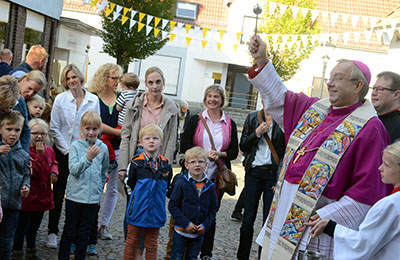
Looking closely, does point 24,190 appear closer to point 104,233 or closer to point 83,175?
point 83,175

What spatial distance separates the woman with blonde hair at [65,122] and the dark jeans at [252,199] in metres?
2.02

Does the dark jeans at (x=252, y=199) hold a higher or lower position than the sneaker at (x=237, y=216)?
higher

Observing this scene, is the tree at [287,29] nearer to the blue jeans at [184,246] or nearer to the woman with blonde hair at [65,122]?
the woman with blonde hair at [65,122]

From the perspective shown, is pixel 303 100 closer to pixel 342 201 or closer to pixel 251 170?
pixel 342 201

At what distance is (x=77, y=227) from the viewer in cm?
591

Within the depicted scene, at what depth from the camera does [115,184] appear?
715 centimetres

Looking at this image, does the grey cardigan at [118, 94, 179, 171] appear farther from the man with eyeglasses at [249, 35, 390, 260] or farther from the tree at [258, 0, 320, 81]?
the tree at [258, 0, 320, 81]

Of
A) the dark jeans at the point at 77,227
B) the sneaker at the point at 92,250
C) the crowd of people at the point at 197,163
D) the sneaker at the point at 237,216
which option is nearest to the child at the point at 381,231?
the crowd of people at the point at 197,163

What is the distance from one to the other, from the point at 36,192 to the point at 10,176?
0.82m

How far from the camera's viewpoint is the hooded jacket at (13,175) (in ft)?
16.9

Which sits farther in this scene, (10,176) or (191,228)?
(191,228)

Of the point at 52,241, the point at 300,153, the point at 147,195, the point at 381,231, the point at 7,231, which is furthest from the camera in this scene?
the point at 52,241

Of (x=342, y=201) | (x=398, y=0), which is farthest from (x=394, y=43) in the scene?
(x=342, y=201)

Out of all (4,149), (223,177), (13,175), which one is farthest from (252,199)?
(4,149)
